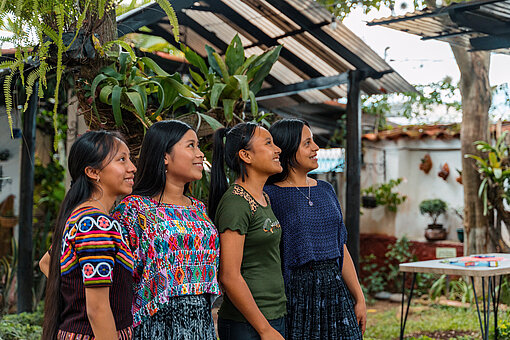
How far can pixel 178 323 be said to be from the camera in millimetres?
1827

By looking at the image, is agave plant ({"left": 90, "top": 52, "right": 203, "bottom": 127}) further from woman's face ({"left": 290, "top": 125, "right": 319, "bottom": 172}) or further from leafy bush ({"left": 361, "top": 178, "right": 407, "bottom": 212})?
leafy bush ({"left": 361, "top": 178, "right": 407, "bottom": 212})

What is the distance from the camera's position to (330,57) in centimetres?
494

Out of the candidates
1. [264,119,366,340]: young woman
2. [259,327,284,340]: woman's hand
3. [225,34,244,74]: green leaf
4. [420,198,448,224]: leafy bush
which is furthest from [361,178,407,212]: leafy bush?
[259,327,284,340]: woman's hand

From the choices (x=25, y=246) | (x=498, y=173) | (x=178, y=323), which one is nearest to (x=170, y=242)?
(x=178, y=323)

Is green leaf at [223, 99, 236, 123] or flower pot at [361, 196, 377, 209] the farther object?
flower pot at [361, 196, 377, 209]

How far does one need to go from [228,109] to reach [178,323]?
1.53 meters

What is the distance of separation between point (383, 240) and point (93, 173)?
275 inches

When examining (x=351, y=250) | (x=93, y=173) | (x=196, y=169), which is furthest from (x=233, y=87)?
(x=351, y=250)

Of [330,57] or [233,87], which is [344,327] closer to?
[233,87]

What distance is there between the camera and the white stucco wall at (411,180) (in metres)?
8.16

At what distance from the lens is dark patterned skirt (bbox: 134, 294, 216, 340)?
5.91 feet

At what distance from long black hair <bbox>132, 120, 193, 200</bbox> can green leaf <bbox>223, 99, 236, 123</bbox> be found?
1135 millimetres

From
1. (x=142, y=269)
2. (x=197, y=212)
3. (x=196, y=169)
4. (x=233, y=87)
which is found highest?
(x=233, y=87)

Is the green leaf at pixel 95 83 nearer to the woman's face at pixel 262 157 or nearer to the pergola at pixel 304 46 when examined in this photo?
the woman's face at pixel 262 157
